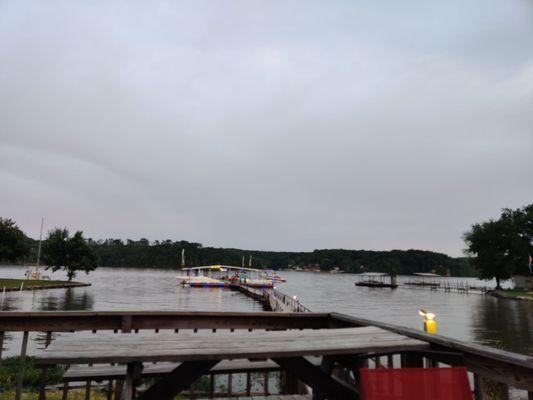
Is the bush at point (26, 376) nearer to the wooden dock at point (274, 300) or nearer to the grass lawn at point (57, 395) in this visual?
the grass lawn at point (57, 395)

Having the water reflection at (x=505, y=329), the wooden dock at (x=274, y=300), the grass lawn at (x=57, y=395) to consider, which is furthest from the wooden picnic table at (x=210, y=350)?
the wooden dock at (x=274, y=300)

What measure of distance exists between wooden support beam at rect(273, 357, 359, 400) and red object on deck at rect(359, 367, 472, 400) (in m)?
0.53

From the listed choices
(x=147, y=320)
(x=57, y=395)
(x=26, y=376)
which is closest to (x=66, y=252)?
(x=26, y=376)

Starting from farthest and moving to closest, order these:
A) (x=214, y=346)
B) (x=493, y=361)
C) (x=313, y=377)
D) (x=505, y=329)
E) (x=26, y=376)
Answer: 1. (x=505, y=329)
2. (x=26, y=376)
3. (x=313, y=377)
4. (x=214, y=346)
5. (x=493, y=361)

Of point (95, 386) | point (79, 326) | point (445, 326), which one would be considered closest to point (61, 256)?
point (445, 326)

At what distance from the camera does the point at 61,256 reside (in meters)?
64.6

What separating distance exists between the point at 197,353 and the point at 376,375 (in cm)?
127

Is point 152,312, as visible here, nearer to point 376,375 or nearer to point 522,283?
point 376,375

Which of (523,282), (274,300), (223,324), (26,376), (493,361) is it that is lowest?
(274,300)

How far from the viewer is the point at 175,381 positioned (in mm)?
3176

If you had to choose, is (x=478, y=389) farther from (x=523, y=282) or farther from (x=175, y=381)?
(x=523, y=282)

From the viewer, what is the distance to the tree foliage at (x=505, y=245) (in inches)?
2972

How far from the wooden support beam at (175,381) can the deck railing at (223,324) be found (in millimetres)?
1913

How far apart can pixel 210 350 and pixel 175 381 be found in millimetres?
482
